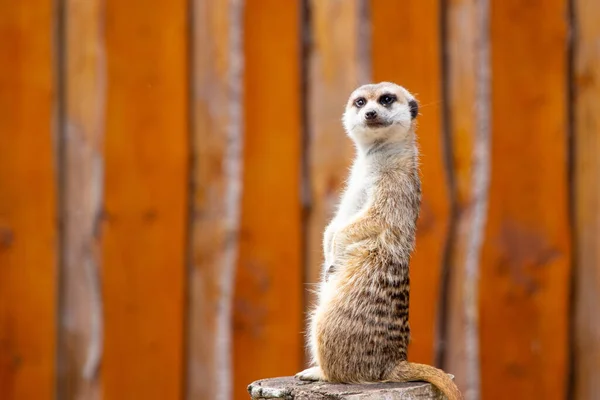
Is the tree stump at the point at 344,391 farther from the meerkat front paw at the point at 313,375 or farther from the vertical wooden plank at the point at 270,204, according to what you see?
the vertical wooden plank at the point at 270,204

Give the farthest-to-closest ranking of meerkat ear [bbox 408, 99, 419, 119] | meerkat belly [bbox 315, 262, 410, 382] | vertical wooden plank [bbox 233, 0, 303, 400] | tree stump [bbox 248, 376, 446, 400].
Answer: vertical wooden plank [bbox 233, 0, 303, 400]
meerkat ear [bbox 408, 99, 419, 119]
meerkat belly [bbox 315, 262, 410, 382]
tree stump [bbox 248, 376, 446, 400]

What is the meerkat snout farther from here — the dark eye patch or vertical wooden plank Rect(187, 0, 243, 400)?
vertical wooden plank Rect(187, 0, 243, 400)

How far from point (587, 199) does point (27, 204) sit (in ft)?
5.62

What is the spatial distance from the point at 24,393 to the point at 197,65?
3.68 ft

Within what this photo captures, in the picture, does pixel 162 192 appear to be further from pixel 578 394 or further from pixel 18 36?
pixel 578 394

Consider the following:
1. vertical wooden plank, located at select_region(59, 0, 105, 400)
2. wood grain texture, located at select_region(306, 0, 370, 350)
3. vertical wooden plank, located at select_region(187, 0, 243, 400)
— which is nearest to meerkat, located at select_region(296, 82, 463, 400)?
wood grain texture, located at select_region(306, 0, 370, 350)

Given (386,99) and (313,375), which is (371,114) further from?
(313,375)

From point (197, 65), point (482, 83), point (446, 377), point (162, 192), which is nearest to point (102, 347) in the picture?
point (162, 192)

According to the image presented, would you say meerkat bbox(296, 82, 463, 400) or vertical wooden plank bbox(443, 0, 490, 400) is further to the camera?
vertical wooden plank bbox(443, 0, 490, 400)

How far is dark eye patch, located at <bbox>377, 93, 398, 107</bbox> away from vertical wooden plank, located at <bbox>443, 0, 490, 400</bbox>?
404mm

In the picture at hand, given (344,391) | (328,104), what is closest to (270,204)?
(328,104)

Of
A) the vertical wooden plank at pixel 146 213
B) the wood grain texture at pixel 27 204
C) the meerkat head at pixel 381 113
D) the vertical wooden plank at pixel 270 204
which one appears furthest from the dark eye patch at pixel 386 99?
the wood grain texture at pixel 27 204

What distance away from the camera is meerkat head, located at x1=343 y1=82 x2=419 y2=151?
3033 mm

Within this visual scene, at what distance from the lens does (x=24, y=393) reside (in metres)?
3.36
